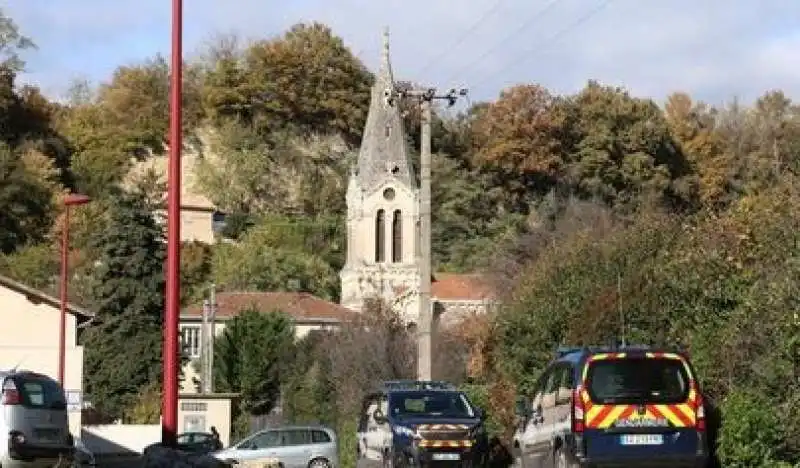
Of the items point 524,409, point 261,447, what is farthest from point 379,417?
point 261,447

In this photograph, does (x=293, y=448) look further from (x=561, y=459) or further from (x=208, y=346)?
(x=208, y=346)

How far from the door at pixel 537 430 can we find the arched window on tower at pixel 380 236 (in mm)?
73807

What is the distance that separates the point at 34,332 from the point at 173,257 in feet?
102

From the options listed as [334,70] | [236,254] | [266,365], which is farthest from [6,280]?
[334,70]

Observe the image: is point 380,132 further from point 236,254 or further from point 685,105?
point 685,105

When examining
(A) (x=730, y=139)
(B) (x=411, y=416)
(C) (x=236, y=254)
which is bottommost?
(B) (x=411, y=416)

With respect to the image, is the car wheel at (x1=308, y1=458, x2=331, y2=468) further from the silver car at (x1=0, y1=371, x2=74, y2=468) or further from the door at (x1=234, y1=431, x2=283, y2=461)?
the silver car at (x1=0, y1=371, x2=74, y2=468)

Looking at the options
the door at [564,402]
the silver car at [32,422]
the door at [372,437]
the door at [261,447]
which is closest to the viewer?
the door at [564,402]

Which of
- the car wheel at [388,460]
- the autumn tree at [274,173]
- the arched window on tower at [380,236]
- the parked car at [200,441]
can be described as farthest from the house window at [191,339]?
the car wheel at [388,460]

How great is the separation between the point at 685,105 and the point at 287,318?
44063 millimetres

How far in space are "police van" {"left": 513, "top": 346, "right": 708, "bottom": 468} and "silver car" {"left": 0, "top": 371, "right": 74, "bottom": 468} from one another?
8.51 m

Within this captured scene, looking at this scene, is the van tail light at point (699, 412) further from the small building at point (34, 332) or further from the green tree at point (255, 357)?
the green tree at point (255, 357)

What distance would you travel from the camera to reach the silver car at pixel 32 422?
2102cm

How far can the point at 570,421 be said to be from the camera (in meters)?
17.8
